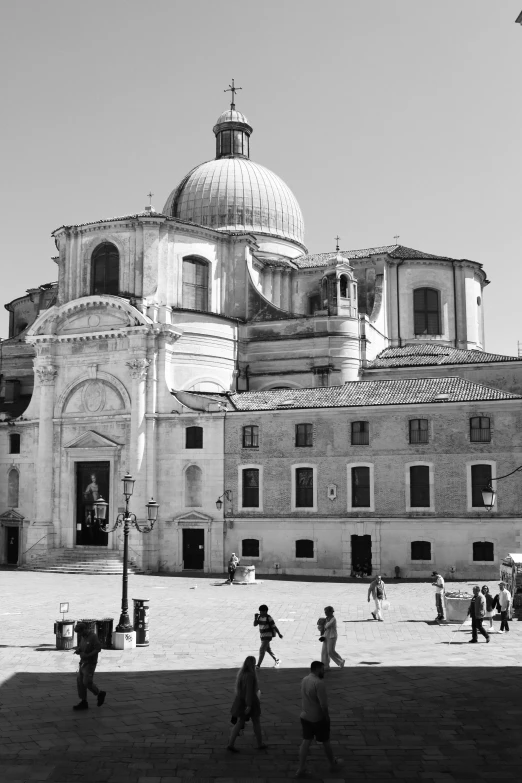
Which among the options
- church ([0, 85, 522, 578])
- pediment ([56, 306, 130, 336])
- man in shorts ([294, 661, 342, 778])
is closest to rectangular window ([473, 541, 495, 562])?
church ([0, 85, 522, 578])

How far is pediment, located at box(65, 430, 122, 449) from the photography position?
4875cm

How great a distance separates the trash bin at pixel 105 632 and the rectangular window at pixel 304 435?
21.4 metres

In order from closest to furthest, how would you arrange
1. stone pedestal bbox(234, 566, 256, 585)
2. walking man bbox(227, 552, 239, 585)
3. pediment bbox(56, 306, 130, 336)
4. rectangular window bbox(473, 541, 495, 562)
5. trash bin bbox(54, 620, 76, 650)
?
trash bin bbox(54, 620, 76, 650), stone pedestal bbox(234, 566, 256, 585), rectangular window bbox(473, 541, 495, 562), walking man bbox(227, 552, 239, 585), pediment bbox(56, 306, 130, 336)

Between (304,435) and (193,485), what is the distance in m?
7.26

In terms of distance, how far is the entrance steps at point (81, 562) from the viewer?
45.0 m

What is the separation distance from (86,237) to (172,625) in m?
31.5

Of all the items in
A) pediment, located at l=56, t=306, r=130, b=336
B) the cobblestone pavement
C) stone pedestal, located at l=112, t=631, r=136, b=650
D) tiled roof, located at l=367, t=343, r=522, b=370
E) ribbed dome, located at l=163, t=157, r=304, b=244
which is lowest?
the cobblestone pavement

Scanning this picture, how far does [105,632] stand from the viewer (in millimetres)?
23125

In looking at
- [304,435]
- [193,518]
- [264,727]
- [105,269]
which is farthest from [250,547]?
[264,727]

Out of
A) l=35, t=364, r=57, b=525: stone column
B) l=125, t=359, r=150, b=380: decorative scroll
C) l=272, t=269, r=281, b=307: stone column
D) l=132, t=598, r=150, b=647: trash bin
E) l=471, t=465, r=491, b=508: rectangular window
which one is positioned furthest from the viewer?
l=272, t=269, r=281, b=307: stone column

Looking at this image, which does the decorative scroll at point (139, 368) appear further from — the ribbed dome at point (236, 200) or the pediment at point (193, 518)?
the ribbed dome at point (236, 200)

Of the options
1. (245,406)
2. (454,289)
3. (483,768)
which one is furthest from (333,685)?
(454,289)

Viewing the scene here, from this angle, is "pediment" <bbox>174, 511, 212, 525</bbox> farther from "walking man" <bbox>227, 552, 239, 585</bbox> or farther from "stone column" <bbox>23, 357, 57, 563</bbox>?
"stone column" <bbox>23, 357, 57, 563</bbox>

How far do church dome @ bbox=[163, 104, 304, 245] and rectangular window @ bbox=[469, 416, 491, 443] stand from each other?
26711 mm
